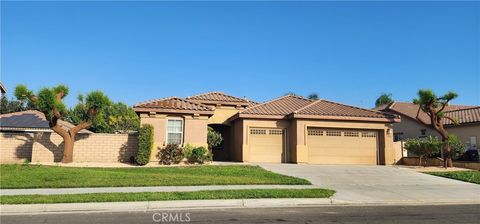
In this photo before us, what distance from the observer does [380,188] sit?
1519 cm

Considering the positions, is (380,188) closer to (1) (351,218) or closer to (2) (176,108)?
(1) (351,218)

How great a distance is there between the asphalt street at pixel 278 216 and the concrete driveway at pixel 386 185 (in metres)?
1.80

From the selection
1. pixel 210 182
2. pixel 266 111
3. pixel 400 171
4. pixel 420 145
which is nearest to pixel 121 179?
pixel 210 182

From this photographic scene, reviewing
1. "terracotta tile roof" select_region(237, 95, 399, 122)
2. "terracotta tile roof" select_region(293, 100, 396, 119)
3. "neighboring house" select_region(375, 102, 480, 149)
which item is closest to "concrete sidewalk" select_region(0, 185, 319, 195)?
"terracotta tile roof" select_region(237, 95, 399, 122)

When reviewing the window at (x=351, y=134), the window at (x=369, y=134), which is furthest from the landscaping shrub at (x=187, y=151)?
the window at (x=369, y=134)

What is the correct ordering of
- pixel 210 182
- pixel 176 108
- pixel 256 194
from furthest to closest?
1. pixel 176 108
2. pixel 210 182
3. pixel 256 194

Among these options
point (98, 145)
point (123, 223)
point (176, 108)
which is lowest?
point (123, 223)

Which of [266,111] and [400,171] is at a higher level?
[266,111]

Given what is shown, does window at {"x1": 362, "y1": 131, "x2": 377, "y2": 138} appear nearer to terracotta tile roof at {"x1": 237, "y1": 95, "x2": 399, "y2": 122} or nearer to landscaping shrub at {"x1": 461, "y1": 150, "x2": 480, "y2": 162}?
terracotta tile roof at {"x1": 237, "y1": 95, "x2": 399, "y2": 122}

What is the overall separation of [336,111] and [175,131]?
33.3ft

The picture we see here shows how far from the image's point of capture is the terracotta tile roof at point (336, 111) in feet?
80.9

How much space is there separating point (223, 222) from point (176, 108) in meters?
14.5

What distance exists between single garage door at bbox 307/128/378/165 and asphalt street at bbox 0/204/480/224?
523 inches

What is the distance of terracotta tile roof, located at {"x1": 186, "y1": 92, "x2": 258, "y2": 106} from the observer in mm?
29391
